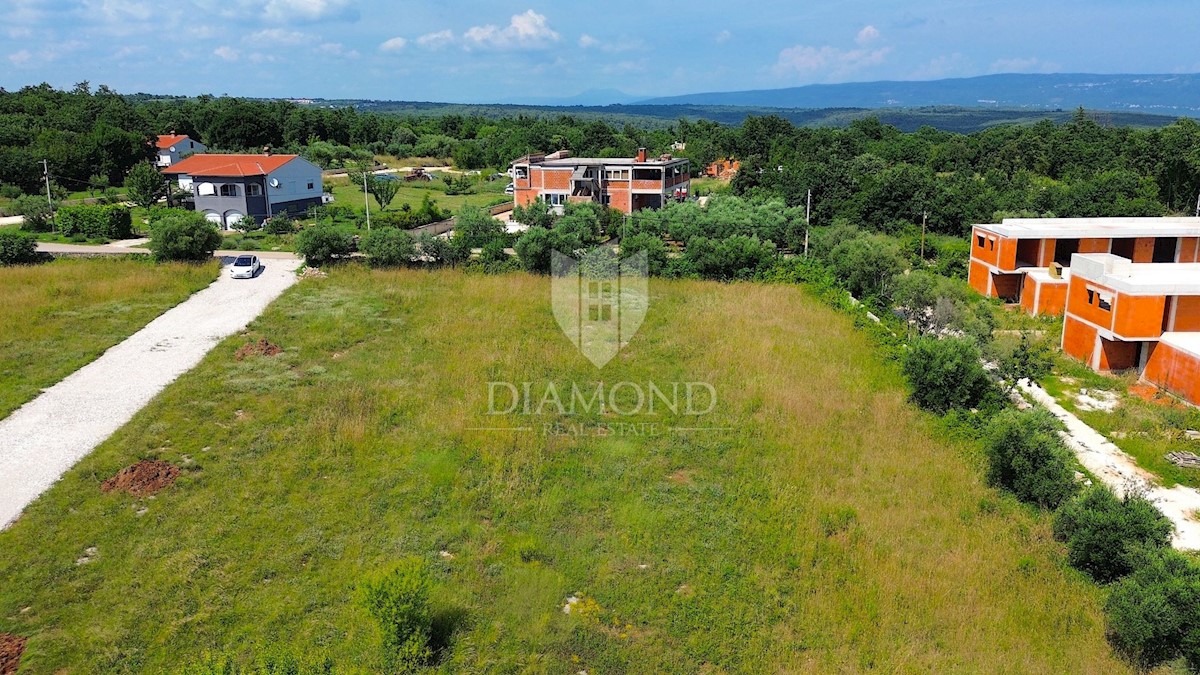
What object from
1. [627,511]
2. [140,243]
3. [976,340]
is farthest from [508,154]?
[627,511]

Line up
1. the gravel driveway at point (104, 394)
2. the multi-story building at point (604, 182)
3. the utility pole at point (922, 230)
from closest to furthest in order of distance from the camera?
the gravel driveway at point (104, 394) < the utility pole at point (922, 230) < the multi-story building at point (604, 182)

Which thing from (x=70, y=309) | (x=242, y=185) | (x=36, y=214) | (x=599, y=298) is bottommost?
(x=599, y=298)

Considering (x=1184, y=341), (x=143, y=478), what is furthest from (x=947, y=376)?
(x=143, y=478)

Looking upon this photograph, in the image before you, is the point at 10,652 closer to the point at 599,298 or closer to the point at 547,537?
the point at 547,537

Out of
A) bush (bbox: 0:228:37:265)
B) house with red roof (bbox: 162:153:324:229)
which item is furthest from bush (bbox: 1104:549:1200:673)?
house with red roof (bbox: 162:153:324:229)

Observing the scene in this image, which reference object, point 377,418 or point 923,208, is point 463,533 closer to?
point 377,418

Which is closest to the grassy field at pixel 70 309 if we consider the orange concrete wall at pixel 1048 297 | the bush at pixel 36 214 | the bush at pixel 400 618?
the bush at pixel 400 618

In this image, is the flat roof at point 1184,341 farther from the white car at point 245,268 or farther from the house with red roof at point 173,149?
the house with red roof at point 173,149
